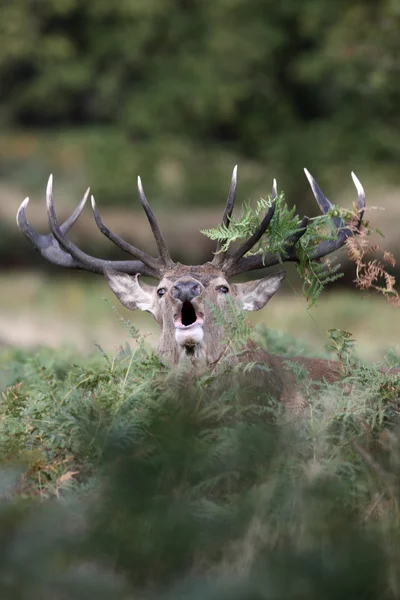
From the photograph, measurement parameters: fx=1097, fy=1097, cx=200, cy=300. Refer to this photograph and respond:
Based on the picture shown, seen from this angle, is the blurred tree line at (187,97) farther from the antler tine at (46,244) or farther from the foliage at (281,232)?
the foliage at (281,232)

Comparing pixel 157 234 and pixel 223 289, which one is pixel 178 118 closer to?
pixel 157 234

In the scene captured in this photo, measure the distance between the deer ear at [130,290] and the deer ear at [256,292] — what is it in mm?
596

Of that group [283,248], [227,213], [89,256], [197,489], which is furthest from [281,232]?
[197,489]

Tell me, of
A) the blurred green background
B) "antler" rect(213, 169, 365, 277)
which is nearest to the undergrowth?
"antler" rect(213, 169, 365, 277)

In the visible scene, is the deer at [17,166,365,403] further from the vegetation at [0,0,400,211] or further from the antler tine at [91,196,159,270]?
the vegetation at [0,0,400,211]

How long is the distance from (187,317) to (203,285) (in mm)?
232

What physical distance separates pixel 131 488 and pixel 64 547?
0.42 meters

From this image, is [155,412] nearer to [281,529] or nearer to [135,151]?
[281,529]

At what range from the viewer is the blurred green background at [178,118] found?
68.6 ft

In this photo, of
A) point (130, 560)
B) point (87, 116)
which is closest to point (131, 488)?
point (130, 560)

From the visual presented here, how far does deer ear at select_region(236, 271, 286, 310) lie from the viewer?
275 inches

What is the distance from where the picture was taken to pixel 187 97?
23297 millimetres

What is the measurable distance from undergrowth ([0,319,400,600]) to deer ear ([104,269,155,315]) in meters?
1.44

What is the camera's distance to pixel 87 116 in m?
27.2
